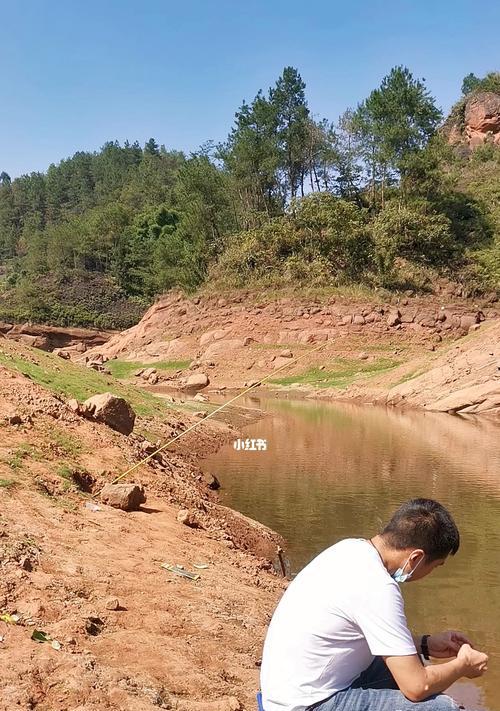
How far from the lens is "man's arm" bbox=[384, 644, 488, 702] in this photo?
330 centimetres

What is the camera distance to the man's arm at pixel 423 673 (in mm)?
3297

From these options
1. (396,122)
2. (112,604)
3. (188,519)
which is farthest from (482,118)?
(112,604)

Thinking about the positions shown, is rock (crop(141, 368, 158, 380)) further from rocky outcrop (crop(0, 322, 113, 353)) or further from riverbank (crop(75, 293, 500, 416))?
rocky outcrop (crop(0, 322, 113, 353))

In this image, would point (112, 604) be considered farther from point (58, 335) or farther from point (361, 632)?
point (58, 335)

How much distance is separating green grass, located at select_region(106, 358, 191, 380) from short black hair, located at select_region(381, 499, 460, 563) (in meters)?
40.6

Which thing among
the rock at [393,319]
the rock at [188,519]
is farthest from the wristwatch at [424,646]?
the rock at [393,319]

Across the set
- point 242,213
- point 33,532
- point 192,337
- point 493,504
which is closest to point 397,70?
point 242,213

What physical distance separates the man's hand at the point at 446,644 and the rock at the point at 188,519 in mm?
5762

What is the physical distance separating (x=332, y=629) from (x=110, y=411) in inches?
411

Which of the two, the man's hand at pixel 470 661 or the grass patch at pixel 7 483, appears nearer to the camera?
the man's hand at pixel 470 661

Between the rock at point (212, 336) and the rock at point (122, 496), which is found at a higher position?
the rock at point (212, 336)

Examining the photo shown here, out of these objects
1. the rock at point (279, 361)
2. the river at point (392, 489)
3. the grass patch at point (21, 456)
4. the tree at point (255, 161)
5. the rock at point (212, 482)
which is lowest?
the river at point (392, 489)

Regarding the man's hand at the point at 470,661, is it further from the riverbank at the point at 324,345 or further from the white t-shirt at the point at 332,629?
the riverbank at the point at 324,345

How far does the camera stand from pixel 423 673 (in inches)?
132
